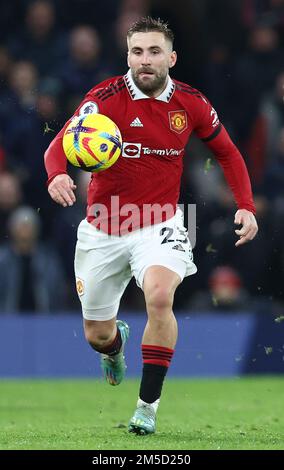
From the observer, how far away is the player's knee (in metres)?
7.28

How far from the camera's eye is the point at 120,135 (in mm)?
7625

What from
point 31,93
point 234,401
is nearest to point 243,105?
point 31,93

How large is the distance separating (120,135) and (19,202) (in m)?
5.52

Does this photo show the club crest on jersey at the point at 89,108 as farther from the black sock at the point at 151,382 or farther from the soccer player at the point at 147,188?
the black sock at the point at 151,382

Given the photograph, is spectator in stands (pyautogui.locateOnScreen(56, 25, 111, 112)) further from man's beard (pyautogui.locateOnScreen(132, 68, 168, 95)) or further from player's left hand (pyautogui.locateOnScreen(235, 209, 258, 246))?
player's left hand (pyautogui.locateOnScreen(235, 209, 258, 246))

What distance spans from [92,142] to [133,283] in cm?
596

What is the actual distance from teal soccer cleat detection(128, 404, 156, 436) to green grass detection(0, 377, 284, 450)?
0.06 metres

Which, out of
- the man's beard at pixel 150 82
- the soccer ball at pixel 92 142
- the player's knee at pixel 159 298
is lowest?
the player's knee at pixel 159 298

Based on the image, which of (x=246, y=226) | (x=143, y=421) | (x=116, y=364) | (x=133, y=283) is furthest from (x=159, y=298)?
(x=133, y=283)

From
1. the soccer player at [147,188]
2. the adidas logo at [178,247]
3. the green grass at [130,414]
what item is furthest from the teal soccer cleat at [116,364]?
the adidas logo at [178,247]

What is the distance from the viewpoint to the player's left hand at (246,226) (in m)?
7.70

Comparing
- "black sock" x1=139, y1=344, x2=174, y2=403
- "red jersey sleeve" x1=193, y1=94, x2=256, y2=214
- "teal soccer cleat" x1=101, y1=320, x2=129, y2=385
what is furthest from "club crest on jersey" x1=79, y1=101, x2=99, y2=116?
"teal soccer cleat" x1=101, y1=320, x2=129, y2=385
